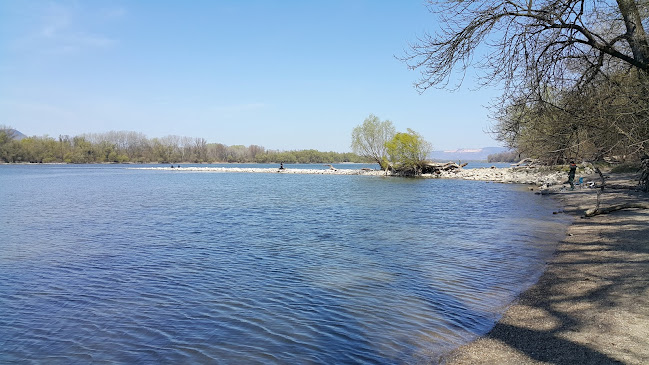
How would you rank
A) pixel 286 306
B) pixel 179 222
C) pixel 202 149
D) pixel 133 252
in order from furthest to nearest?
pixel 202 149
pixel 179 222
pixel 133 252
pixel 286 306

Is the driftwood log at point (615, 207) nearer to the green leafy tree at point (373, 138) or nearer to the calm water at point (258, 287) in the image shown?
the calm water at point (258, 287)

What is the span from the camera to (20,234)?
16.0m

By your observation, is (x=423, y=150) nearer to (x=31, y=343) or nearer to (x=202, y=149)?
(x=31, y=343)

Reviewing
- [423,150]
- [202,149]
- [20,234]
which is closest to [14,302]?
[20,234]

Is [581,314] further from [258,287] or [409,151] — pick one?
[409,151]

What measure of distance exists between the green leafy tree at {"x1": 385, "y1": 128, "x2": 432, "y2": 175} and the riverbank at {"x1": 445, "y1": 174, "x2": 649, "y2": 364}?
51729 mm

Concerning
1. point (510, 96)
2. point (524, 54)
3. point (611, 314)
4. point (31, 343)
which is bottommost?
point (31, 343)

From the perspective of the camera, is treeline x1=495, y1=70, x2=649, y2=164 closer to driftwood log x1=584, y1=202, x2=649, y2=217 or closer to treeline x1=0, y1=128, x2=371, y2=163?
driftwood log x1=584, y1=202, x2=649, y2=217

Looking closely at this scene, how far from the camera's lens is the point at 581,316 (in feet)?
20.8

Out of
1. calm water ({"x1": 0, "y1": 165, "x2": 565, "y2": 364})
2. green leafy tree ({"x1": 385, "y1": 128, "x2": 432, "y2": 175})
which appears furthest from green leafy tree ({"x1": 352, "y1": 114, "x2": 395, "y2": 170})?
calm water ({"x1": 0, "y1": 165, "x2": 565, "y2": 364})

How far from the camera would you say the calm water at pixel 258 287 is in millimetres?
6156

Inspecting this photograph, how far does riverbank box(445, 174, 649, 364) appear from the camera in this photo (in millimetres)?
5148

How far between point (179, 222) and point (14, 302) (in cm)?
1135

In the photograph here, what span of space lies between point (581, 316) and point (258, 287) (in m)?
6.12
